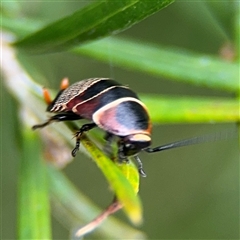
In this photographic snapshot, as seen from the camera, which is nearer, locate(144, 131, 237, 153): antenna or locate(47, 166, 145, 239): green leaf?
locate(144, 131, 237, 153): antenna

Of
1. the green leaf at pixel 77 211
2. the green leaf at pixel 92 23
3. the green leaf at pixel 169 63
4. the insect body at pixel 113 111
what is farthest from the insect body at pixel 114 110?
the green leaf at pixel 77 211

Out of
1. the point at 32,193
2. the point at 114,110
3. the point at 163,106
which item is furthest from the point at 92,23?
the point at 32,193

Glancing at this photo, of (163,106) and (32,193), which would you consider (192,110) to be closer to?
(163,106)

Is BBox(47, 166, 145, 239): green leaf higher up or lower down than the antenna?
lower down

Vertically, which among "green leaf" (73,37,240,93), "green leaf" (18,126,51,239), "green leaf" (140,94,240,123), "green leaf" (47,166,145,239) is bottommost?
"green leaf" (47,166,145,239)

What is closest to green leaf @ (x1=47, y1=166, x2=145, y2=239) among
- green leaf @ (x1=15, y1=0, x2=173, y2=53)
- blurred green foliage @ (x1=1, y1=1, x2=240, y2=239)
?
blurred green foliage @ (x1=1, y1=1, x2=240, y2=239)

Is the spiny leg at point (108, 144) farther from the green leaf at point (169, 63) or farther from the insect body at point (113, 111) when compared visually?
the green leaf at point (169, 63)

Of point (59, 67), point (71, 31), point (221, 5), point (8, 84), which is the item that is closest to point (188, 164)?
point (59, 67)

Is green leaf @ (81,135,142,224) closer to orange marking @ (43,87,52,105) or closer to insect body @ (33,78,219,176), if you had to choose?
insect body @ (33,78,219,176)
